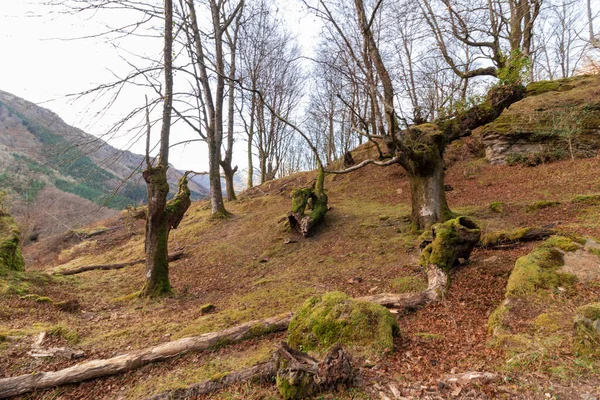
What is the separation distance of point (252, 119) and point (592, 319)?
20147mm

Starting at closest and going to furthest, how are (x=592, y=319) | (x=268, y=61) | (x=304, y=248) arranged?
(x=592, y=319) → (x=304, y=248) → (x=268, y=61)

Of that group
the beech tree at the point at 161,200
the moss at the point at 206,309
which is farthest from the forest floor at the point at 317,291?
the beech tree at the point at 161,200

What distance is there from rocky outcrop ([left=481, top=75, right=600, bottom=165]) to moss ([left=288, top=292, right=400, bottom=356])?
1247cm

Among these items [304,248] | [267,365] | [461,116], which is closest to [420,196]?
[461,116]

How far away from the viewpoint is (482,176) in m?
12.3

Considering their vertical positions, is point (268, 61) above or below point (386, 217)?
above

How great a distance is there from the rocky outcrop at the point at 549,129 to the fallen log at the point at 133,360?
13.2m

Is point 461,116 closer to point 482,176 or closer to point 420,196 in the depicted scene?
point 420,196

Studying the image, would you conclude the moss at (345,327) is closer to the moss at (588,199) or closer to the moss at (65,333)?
the moss at (65,333)

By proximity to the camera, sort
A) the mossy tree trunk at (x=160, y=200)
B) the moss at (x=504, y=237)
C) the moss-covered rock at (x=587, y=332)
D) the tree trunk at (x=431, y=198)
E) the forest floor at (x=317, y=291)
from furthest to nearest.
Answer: the tree trunk at (x=431, y=198) → the mossy tree trunk at (x=160, y=200) → the moss at (x=504, y=237) → the forest floor at (x=317, y=291) → the moss-covered rock at (x=587, y=332)

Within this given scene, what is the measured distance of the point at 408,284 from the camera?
186 inches

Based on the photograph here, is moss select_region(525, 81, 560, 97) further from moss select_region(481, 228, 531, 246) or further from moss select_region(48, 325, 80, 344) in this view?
moss select_region(48, 325, 80, 344)

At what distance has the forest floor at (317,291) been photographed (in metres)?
2.40

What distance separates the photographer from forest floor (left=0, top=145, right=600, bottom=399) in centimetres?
240
